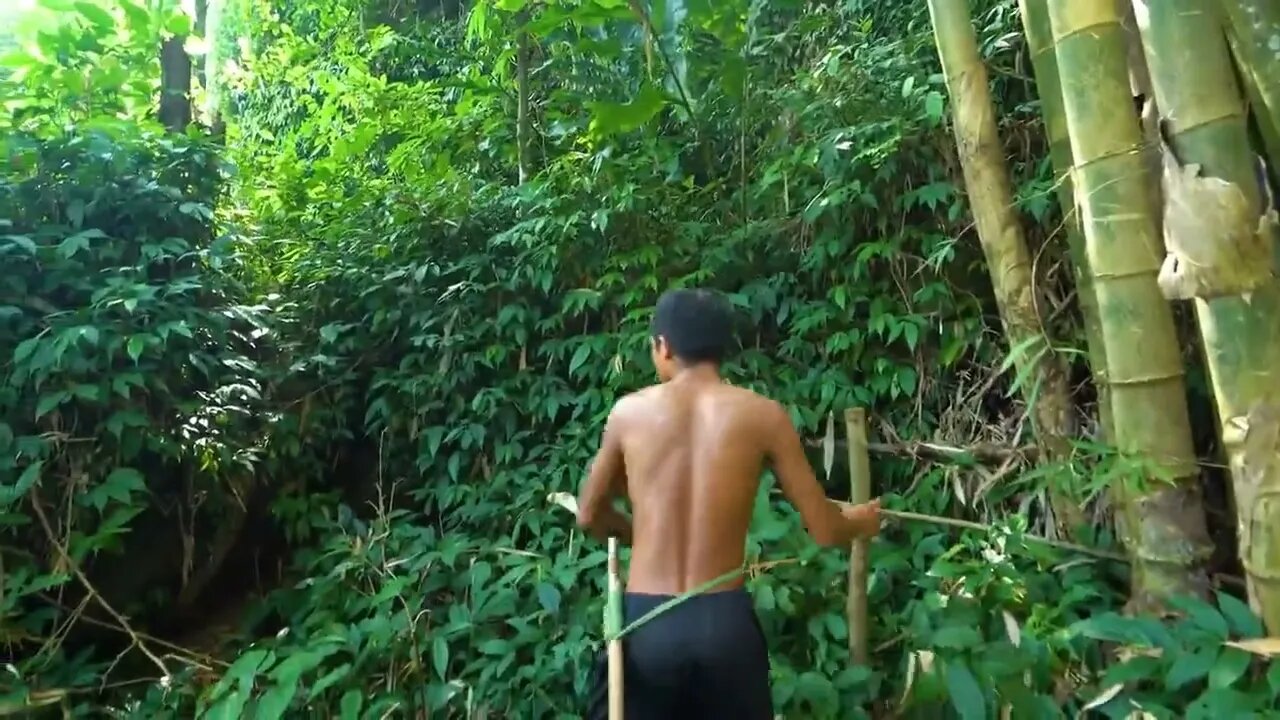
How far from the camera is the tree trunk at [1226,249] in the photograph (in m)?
1.92

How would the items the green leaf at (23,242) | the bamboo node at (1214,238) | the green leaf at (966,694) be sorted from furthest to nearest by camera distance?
the green leaf at (23,242) < the green leaf at (966,694) < the bamboo node at (1214,238)

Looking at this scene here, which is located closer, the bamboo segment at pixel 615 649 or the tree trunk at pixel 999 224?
the bamboo segment at pixel 615 649

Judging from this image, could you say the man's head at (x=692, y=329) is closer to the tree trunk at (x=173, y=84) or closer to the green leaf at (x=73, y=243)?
the green leaf at (x=73, y=243)

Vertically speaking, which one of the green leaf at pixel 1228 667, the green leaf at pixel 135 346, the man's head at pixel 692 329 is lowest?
the green leaf at pixel 1228 667

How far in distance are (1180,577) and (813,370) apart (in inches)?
59.6

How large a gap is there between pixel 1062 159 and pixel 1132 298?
61 cm

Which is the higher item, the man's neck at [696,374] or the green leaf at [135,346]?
the green leaf at [135,346]

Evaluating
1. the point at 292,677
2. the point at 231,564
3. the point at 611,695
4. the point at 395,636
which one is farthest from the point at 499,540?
the point at 611,695

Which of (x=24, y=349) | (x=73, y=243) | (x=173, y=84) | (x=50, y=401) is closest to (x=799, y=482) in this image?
(x=50, y=401)

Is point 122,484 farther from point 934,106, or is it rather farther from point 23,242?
point 934,106

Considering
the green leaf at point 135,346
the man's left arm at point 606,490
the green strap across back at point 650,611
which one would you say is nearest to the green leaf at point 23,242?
the green leaf at point 135,346

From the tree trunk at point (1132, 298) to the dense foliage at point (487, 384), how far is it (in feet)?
0.90

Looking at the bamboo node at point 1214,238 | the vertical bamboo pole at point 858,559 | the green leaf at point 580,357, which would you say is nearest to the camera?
the bamboo node at point 1214,238

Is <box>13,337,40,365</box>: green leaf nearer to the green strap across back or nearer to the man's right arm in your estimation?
the green strap across back
